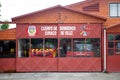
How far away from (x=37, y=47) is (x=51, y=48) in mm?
1084

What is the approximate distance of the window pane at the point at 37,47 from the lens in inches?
1069

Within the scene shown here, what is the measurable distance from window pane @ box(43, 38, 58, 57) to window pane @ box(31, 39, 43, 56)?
0.39 meters

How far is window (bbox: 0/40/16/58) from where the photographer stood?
26.8 m

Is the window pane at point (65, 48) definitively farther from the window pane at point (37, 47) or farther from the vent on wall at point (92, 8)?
the vent on wall at point (92, 8)

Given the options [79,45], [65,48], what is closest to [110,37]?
[79,45]

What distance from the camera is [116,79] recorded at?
2264 centimetres

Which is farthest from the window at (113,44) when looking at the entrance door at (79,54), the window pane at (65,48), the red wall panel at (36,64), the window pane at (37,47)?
the window pane at (37,47)

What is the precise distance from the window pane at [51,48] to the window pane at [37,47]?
386 millimetres

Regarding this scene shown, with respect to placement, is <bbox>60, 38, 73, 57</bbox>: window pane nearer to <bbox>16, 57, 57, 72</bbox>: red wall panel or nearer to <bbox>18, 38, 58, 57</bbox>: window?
<bbox>18, 38, 58, 57</bbox>: window

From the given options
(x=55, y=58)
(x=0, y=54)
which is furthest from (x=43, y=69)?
(x=0, y=54)

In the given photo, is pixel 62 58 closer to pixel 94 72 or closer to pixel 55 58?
pixel 55 58

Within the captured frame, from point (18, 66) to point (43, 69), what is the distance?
192cm

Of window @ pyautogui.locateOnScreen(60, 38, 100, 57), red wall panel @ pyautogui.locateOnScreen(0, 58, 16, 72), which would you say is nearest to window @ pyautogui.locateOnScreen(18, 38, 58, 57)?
window @ pyautogui.locateOnScreen(60, 38, 100, 57)

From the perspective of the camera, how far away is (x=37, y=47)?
89.1 ft
